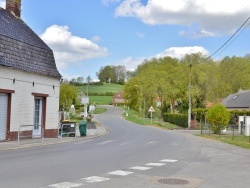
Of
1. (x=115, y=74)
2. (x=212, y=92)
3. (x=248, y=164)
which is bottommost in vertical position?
(x=248, y=164)

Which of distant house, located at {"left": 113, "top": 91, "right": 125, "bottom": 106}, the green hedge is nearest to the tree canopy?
the green hedge

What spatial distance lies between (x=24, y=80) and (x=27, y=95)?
Result: 97cm

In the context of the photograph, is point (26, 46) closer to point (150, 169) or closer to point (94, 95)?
point (150, 169)

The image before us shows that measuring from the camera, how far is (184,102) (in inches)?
2896

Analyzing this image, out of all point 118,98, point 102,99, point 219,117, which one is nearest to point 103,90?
point 102,99

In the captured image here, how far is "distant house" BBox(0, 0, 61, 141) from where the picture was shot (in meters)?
22.0

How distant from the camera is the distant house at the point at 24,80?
2195cm

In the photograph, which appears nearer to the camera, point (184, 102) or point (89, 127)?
point (89, 127)

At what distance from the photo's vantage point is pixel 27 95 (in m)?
23.8

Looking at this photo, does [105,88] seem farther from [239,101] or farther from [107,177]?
[107,177]

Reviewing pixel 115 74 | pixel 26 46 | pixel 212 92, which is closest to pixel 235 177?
pixel 26 46

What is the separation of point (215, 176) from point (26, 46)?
53.2 ft

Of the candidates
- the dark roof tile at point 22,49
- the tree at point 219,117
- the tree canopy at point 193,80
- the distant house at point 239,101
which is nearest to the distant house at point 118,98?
the tree canopy at point 193,80

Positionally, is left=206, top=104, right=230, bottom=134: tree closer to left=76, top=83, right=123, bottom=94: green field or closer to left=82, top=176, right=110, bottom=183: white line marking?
left=82, top=176, right=110, bottom=183: white line marking
